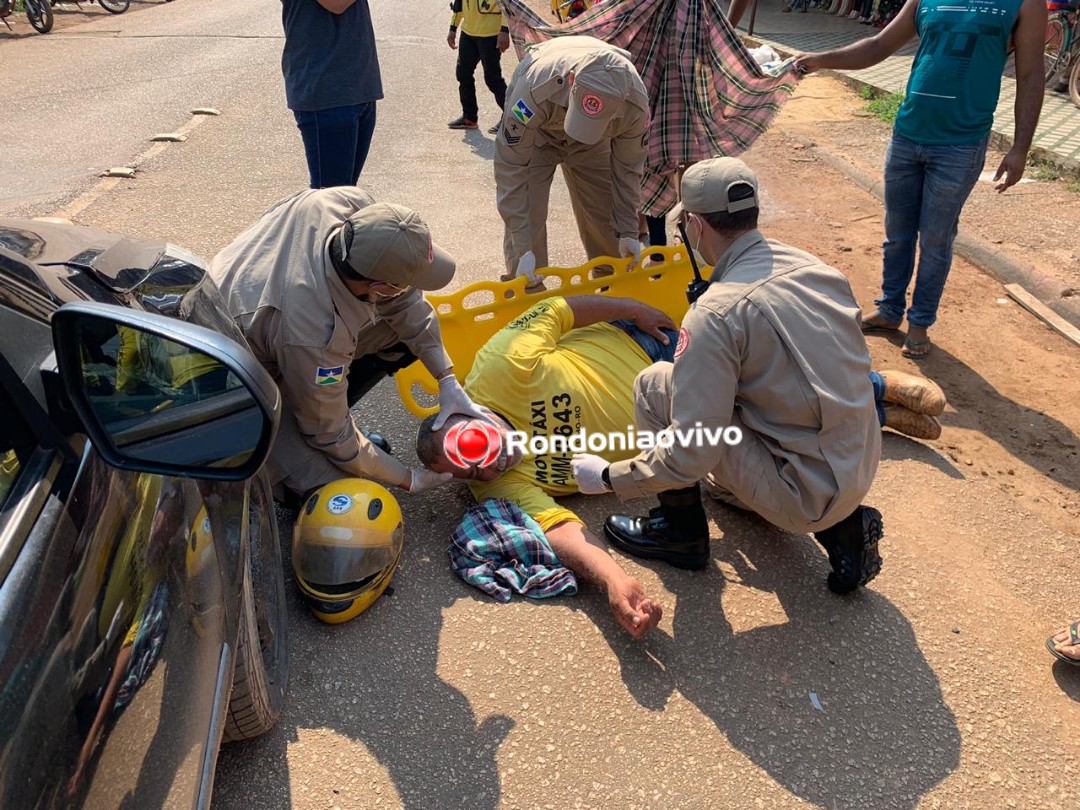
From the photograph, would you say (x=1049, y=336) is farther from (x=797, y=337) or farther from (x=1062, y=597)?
(x=797, y=337)

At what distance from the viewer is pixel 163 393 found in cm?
153

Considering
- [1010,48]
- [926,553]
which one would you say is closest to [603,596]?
[926,553]

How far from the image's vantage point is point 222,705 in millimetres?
1722

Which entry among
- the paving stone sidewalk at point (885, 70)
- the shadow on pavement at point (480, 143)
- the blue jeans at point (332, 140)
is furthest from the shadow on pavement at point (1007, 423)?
the shadow on pavement at point (480, 143)

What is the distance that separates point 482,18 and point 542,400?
19.6 feet

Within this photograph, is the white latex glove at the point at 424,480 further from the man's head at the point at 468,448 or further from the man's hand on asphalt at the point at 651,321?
the man's hand on asphalt at the point at 651,321

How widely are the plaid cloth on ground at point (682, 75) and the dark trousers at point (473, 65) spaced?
2.96 metres

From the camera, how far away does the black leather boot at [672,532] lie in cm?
297

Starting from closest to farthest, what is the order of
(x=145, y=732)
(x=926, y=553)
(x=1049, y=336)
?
(x=145, y=732), (x=926, y=553), (x=1049, y=336)

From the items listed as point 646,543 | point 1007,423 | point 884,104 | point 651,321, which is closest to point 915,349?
point 1007,423

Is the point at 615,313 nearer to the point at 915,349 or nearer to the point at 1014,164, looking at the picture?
the point at 915,349

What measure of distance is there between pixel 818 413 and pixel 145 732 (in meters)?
1.97

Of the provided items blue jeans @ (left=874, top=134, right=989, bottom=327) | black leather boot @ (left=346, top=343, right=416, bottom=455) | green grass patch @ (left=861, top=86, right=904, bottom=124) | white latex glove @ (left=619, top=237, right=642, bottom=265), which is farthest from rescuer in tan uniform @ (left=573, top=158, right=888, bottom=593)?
green grass patch @ (left=861, top=86, right=904, bottom=124)

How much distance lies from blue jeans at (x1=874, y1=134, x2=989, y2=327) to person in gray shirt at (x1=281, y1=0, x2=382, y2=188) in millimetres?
2756
